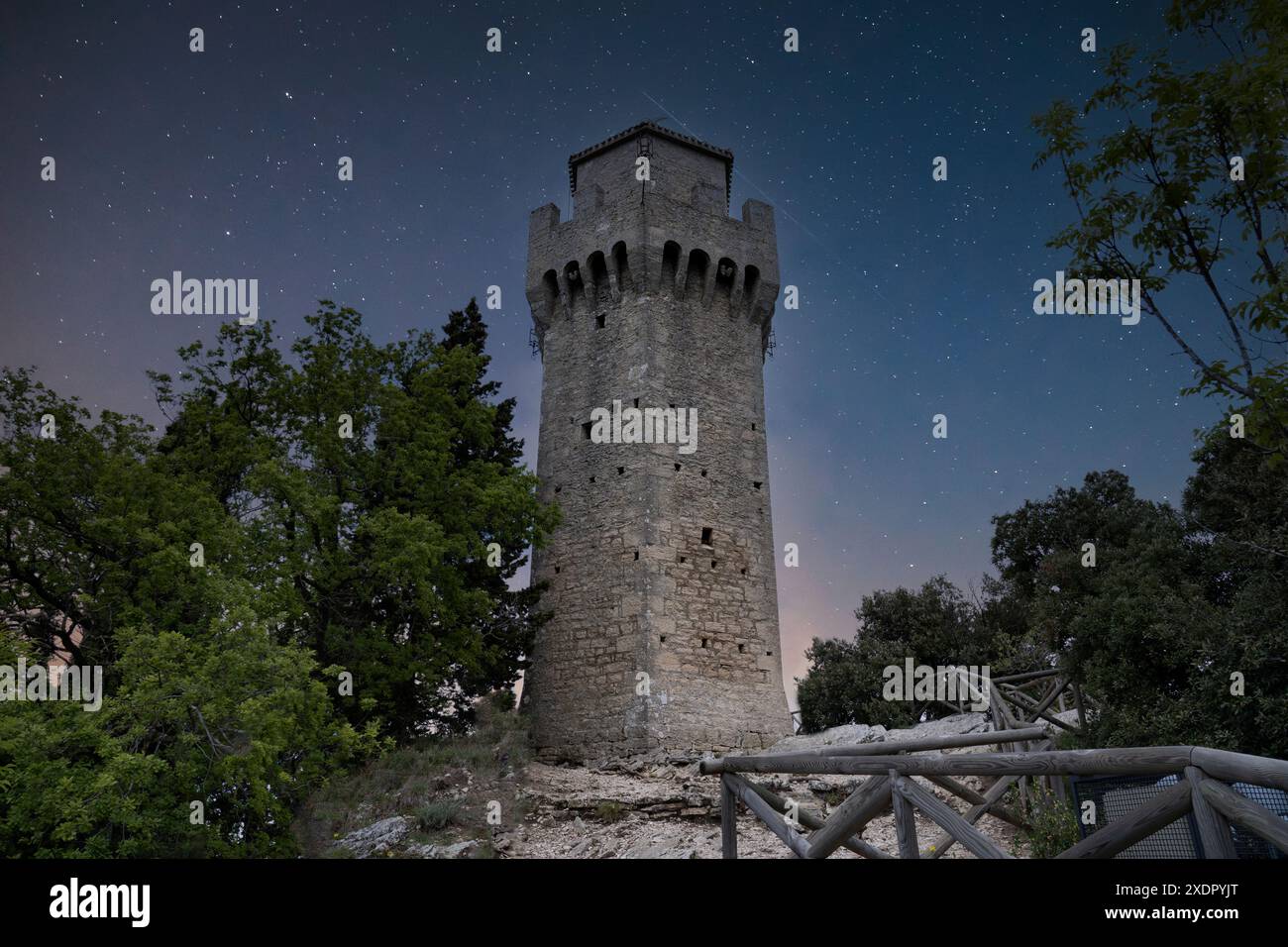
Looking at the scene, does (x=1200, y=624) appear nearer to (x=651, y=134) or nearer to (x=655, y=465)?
(x=655, y=465)

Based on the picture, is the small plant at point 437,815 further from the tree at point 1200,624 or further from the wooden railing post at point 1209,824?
the wooden railing post at point 1209,824

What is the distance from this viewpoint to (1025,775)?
4.55 m

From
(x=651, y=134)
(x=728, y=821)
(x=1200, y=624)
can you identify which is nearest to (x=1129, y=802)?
(x=728, y=821)

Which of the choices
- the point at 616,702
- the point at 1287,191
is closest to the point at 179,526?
the point at 616,702

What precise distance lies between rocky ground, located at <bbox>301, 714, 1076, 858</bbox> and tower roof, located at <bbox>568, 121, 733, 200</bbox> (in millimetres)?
17369

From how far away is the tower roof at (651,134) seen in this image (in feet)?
81.9

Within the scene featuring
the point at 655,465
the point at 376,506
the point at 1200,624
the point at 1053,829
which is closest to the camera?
the point at 1053,829

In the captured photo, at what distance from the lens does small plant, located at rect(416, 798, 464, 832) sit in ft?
43.8

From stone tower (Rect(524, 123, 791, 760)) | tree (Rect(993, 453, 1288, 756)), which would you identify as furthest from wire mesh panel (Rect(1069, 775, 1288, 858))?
stone tower (Rect(524, 123, 791, 760))

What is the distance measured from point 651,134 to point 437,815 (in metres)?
19.6
